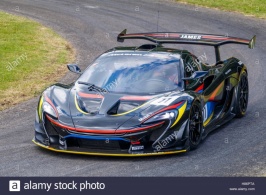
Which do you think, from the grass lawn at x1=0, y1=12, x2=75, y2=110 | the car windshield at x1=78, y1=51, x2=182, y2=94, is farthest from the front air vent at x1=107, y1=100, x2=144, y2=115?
the grass lawn at x1=0, y1=12, x2=75, y2=110

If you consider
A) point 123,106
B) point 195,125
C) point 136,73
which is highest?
point 136,73

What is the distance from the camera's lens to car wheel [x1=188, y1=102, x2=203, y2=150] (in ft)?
40.3

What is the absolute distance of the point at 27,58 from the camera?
20562 mm

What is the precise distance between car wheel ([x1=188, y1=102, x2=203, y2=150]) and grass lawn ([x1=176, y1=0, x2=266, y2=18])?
14.6m

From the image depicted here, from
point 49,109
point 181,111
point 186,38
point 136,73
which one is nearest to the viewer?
point 181,111

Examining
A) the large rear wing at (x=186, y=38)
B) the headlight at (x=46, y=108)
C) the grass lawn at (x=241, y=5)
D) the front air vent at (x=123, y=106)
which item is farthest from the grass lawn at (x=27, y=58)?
the grass lawn at (x=241, y=5)

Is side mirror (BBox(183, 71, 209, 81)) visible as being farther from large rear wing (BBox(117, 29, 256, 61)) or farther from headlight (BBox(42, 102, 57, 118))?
headlight (BBox(42, 102, 57, 118))

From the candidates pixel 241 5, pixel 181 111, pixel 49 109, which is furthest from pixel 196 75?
pixel 241 5

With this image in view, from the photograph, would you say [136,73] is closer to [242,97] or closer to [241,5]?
[242,97]

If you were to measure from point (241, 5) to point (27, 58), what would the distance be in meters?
10.1

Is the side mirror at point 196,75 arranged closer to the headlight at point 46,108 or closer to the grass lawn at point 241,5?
the headlight at point 46,108

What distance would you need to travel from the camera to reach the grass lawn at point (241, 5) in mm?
27209

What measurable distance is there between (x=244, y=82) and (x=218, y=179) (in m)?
4.77

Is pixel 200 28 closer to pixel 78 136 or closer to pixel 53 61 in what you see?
pixel 53 61
